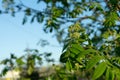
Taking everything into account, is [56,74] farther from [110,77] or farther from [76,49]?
[110,77]

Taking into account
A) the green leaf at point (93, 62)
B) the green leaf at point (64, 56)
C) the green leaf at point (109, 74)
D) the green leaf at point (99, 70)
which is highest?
the green leaf at point (64, 56)

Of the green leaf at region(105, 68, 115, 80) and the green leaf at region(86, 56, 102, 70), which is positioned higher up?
the green leaf at region(86, 56, 102, 70)

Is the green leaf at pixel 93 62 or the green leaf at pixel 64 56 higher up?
the green leaf at pixel 64 56

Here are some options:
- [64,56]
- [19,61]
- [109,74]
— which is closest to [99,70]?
[109,74]

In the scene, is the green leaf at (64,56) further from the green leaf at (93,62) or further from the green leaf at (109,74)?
the green leaf at (109,74)

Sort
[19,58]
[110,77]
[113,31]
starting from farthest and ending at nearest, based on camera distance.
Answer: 1. [113,31]
2. [19,58]
3. [110,77]

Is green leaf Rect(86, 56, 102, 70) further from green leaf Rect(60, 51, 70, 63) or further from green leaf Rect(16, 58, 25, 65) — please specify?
green leaf Rect(16, 58, 25, 65)

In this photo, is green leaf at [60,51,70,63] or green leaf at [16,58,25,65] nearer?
green leaf at [60,51,70,63]

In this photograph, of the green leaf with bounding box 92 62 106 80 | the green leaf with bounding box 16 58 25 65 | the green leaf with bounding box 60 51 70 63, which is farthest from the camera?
the green leaf with bounding box 16 58 25 65

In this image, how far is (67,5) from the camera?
6.14 m

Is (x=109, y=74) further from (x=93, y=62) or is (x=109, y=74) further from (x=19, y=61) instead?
(x=19, y=61)

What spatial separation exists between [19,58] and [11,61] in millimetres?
190

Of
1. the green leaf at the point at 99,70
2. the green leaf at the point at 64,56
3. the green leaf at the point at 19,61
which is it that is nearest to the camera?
the green leaf at the point at 99,70

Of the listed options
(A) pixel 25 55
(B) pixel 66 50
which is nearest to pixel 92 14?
(A) pixel 25 55
